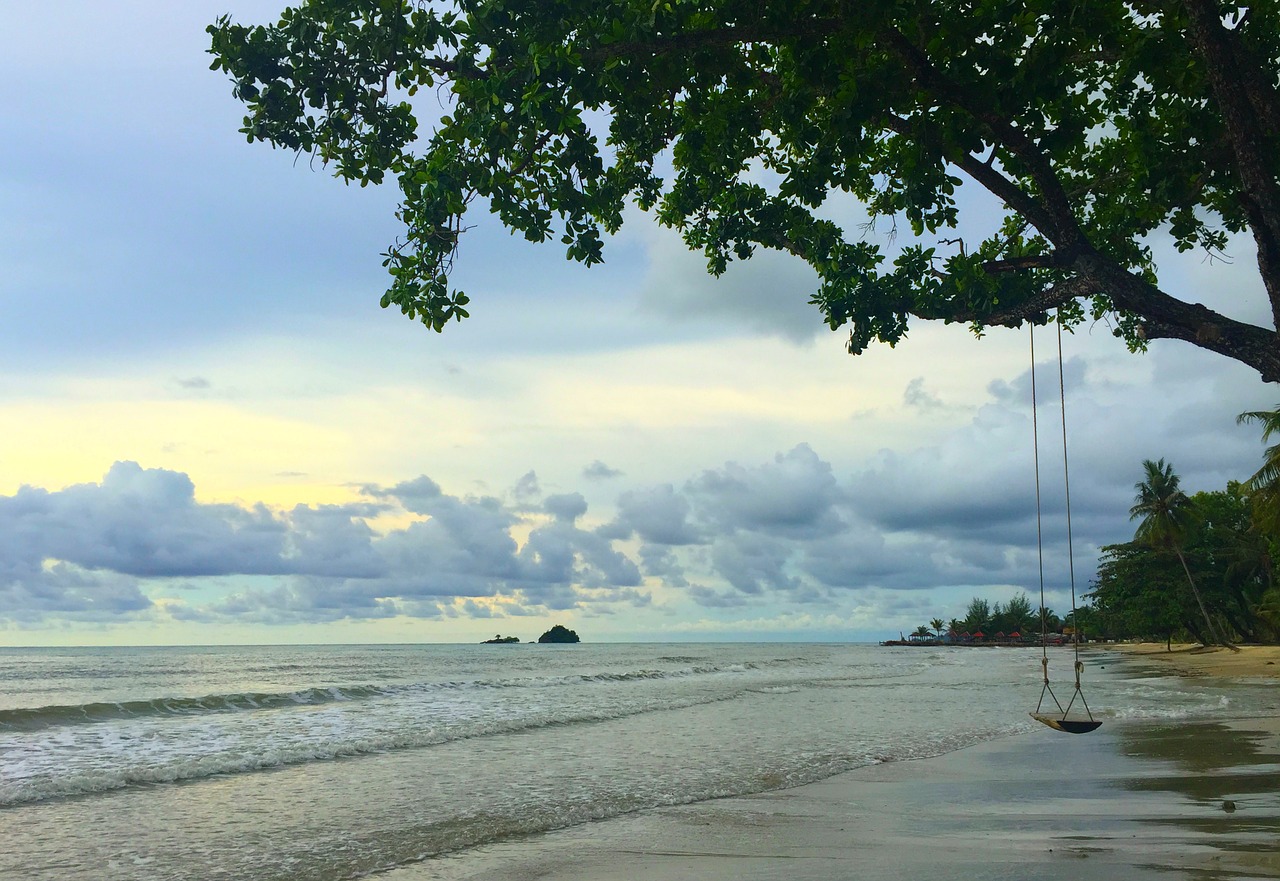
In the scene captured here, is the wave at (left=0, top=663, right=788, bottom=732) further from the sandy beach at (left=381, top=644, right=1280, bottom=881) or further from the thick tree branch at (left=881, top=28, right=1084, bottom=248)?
the thick tree branch at (left=881, top=28, right=1084, bottom=248)

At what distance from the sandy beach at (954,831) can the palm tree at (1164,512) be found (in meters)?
49.1

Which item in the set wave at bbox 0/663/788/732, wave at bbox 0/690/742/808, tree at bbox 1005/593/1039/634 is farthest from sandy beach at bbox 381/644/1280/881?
tree at bbox 1005/593/1039/634

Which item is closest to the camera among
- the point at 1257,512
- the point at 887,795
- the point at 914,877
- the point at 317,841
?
the point at 914,877

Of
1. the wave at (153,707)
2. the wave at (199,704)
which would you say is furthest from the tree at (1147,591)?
the wave at (153,707)

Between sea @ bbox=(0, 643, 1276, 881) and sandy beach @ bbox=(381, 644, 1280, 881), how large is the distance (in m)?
0.74

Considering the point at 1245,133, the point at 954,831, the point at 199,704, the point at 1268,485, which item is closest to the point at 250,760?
the point at 954,831

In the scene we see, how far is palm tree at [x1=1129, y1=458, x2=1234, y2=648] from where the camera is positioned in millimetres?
54000

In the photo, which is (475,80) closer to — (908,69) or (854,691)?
(908,69)

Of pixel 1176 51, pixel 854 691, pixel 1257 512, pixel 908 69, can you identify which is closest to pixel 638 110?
pixel 908 69

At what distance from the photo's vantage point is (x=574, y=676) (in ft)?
131

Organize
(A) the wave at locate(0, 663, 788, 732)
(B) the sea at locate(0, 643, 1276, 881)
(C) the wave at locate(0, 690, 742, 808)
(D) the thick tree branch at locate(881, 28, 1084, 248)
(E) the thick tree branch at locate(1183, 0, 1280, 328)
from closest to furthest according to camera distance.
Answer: (E) the thick tree branch at locate(1183, 0, 1280, 328), (D) the thick tree branch at locate(881, 28, 1084, 248), (B) the sea at locate(0, 643, 1276, 881), (C) the wave at locate(0, 690, 742, 808), (A) the wave at locate(0, 663, 788, 732)

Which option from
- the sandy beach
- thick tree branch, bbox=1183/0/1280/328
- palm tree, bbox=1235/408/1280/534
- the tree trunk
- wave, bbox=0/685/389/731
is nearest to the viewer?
the sandy beach

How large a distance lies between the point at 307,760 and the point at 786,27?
36.6 feet

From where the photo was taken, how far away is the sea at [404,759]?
7.43 m
